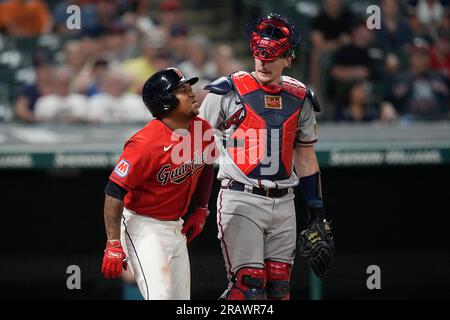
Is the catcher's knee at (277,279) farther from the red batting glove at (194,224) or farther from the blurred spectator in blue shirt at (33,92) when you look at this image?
the blurred spectator in blue shirt at (33,92)

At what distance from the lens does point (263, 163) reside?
173 inches

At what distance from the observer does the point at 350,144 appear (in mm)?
6105

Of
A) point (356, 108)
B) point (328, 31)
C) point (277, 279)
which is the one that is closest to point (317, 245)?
point (277, 279)

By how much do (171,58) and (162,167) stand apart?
3676mm

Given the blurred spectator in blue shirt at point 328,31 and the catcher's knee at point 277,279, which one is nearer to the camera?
the catcher's knee at point 277,279

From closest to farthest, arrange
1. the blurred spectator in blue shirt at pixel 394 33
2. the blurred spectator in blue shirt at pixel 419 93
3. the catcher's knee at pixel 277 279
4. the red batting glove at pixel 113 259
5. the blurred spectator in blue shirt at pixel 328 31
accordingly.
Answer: the red batting glove at pixel 113 259 → the catcher's knee at pixel 277 279 → the blurred spectator in blue shirt at pixel 419 93 → the blurred spectator in blue shirt at pixel 328 31 → the blurred spectator in blue shirt at pixel 394 33

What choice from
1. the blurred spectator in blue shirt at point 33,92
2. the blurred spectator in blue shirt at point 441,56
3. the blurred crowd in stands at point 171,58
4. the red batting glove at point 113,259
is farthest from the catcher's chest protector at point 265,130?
the blurred spectator in blue shirt at point 441,56

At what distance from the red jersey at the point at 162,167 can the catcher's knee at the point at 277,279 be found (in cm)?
51

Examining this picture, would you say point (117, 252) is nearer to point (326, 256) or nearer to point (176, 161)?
point (176, 161)

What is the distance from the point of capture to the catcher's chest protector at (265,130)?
4.36 meters

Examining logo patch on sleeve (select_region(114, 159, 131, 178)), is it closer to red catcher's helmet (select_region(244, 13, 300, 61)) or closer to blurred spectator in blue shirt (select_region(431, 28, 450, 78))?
red catcher's helmet (select_region(244, 13, 300, 61))

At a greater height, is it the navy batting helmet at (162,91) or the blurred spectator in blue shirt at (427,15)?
the blurred spectator in blue shirt at (427,15)

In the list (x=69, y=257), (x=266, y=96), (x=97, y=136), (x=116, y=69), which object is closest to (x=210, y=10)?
(x=116, y=69)
